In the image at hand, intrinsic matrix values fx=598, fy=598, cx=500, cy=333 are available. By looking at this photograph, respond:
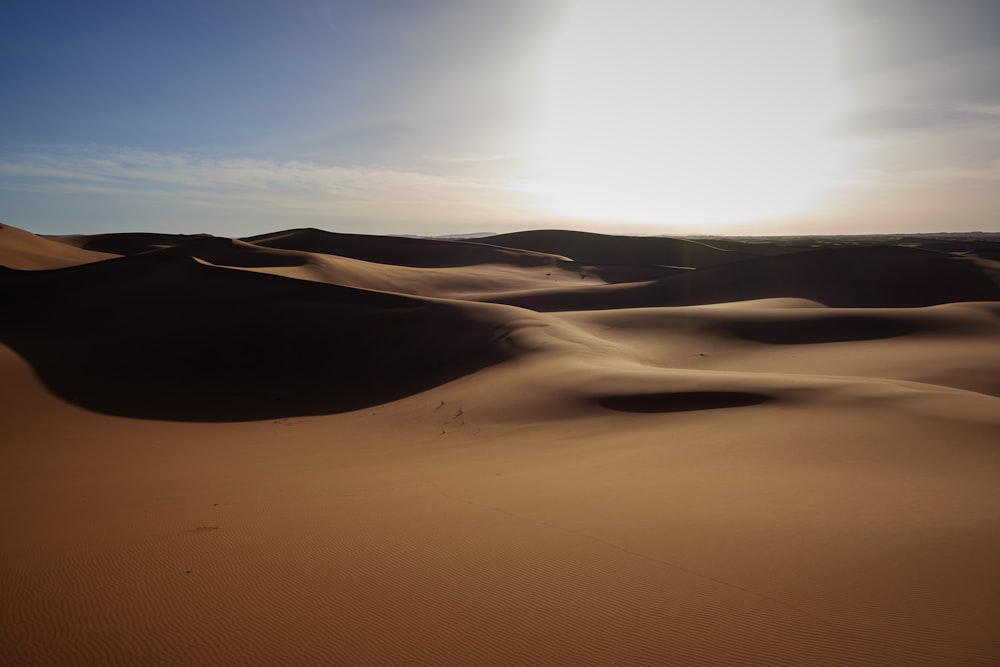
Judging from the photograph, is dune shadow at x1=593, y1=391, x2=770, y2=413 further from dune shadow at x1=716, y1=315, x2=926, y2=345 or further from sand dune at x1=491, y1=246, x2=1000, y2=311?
sand dune at x1=491, y1=246, x2=1000, y2=311

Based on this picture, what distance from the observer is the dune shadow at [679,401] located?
10.6 meters

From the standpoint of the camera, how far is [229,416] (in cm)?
1349

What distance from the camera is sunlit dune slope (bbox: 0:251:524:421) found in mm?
15125

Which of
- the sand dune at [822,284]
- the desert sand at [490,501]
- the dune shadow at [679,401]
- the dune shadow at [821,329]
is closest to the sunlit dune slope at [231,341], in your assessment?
the desert sand at [490,501]

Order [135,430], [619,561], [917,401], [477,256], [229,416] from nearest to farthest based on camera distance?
[619,561], [917,401], [135,430], [229,416], [477,256]

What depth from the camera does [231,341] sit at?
64.7 feet

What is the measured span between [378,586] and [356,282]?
38.5 meters

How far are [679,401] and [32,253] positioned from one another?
1805 inches

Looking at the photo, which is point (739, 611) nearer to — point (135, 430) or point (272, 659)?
point (272, 659)

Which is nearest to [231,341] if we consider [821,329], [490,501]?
[490,501]

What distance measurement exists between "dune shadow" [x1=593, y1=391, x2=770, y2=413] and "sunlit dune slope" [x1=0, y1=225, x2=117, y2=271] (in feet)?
124

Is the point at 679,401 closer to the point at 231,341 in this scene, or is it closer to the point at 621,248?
the point at 231,341

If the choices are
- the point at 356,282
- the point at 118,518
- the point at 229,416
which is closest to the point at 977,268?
the point at 356,282

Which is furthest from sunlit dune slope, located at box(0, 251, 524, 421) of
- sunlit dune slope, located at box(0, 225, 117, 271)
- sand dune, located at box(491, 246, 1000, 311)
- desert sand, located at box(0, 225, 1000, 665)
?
sand dune, located at box(491, 246, 1000, 311)
